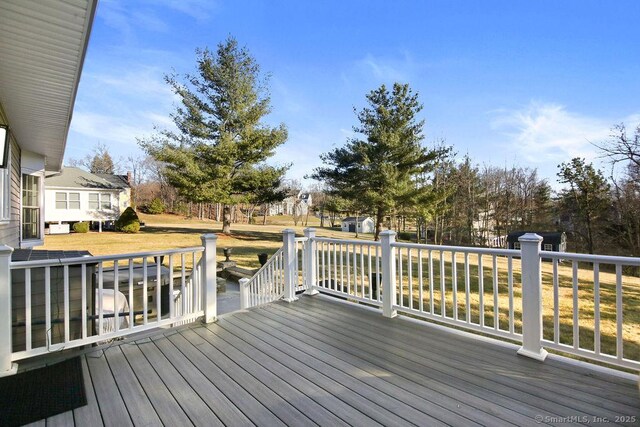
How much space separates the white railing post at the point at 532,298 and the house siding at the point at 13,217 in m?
6.47

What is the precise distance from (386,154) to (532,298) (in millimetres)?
14233

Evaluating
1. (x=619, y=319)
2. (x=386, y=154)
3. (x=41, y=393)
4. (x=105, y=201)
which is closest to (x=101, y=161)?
(x=105, y=201)

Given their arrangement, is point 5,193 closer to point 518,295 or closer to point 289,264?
point 289,264

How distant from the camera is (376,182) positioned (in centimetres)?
1623

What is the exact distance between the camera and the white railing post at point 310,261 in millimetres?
4688

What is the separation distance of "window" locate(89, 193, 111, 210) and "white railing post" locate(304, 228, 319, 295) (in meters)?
20.9

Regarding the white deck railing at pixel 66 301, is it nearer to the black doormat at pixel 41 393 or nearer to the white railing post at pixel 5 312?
the white railing post at pixel 5 312

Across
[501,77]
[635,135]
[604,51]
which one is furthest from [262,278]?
[635,135]

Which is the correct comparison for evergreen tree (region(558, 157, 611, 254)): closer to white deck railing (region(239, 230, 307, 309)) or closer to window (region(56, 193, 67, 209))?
white deck railing (region(239, 230, 307, 309))

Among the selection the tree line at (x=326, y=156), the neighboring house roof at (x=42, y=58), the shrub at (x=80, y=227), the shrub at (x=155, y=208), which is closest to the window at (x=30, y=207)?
the neighboring house roof at (x=42, y=58)

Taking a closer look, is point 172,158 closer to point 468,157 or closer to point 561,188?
point 468,157

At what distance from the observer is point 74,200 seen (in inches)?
767

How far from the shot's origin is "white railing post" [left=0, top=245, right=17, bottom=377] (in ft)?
7.50

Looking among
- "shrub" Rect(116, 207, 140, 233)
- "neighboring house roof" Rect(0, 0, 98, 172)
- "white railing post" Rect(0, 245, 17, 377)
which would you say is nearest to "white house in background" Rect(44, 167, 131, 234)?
"shrub" Rect(116, 207, 140, 233)
